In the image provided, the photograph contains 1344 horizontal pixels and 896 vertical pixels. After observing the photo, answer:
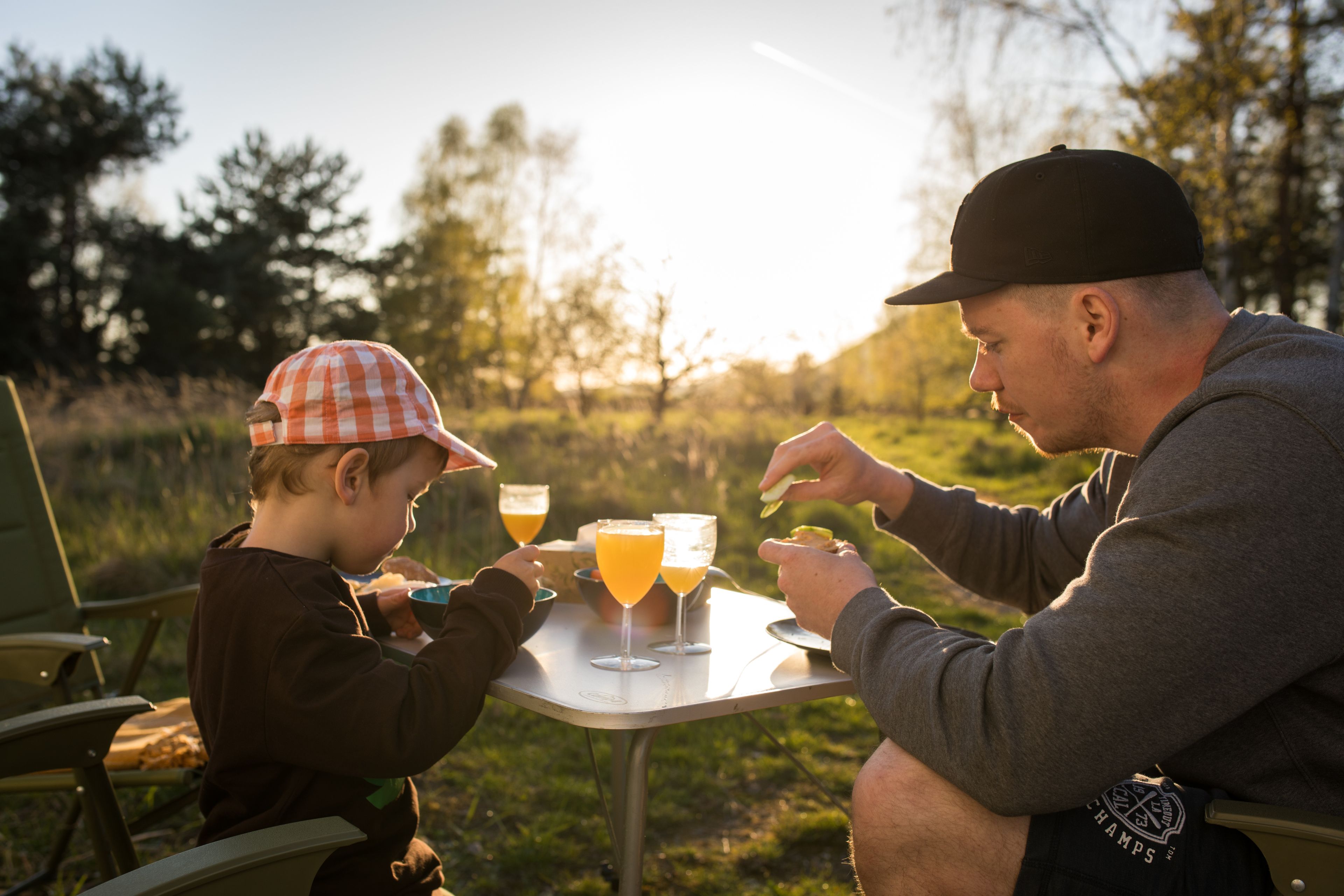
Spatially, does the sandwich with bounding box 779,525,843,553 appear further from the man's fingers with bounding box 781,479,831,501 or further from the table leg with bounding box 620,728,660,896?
the table leg with bounding box 620,728,660,896

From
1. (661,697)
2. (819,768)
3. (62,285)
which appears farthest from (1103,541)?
(62,285)

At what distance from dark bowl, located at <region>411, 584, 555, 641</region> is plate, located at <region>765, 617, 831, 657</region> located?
511 millimetres

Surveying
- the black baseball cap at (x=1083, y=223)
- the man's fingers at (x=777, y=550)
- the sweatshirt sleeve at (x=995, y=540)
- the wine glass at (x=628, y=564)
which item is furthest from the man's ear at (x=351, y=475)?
the sweatshirt sleeve at (x=995, y=540)

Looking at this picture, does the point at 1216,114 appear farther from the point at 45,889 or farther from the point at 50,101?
the point at 50,101

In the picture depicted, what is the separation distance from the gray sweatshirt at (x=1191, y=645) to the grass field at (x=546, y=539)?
1835mm

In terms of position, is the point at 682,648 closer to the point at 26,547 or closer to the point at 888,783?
the point at 888,783

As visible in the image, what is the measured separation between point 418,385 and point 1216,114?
31.0ft

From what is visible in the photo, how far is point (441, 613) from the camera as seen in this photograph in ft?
5.76

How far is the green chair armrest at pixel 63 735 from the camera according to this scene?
159cm

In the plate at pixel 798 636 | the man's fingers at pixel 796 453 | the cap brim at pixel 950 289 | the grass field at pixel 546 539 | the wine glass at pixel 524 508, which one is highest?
the cap brim at pixel 950 289

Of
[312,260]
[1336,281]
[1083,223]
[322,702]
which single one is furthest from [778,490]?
[312,260]

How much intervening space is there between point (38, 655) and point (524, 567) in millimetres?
1601

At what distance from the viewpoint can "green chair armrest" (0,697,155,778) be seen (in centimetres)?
159

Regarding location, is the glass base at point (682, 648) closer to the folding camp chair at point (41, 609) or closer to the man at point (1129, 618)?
the man at point (1129, 618)
